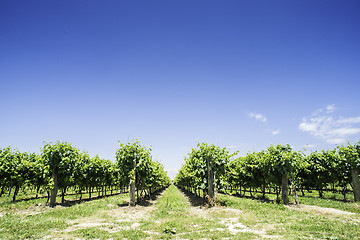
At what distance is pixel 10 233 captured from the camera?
9258 mm

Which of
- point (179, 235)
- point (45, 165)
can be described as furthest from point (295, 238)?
point (45, 165)

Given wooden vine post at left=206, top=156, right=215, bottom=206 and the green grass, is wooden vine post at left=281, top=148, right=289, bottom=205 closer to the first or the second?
the green grass

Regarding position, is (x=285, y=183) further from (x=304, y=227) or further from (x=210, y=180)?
(x=304, y=227)

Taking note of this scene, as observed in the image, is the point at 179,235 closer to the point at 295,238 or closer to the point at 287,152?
the point at 295,238

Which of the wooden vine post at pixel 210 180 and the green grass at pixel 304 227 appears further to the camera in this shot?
the wooden vine post at pixel 210 180

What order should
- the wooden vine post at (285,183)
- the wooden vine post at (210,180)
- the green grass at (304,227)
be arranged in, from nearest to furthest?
1. the green grass at (304,227)
2. the wooden vine post at (210,180)
3. the wooden vine post at (285,183)

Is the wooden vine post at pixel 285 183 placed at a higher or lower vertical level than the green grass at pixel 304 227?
higher

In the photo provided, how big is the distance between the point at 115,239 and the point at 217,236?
4916 millimetres

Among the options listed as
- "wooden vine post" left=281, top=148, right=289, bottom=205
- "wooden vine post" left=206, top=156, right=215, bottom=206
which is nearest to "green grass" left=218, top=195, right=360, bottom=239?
"wooden vine post" left=206, top=156, right=215, bottom=206

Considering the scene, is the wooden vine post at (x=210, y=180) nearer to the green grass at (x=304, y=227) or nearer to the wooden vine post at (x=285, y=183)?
the green grass at (x=304, y=227)

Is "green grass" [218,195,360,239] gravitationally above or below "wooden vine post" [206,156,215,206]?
below

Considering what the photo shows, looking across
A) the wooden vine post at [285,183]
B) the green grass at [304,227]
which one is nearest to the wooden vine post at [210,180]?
the green grass at [304,227]

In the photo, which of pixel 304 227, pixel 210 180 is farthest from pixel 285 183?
pixel 304 227

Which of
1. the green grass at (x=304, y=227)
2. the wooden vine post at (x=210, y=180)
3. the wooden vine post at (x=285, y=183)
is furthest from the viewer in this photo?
the wooden vine post at (x=285, y=183)
